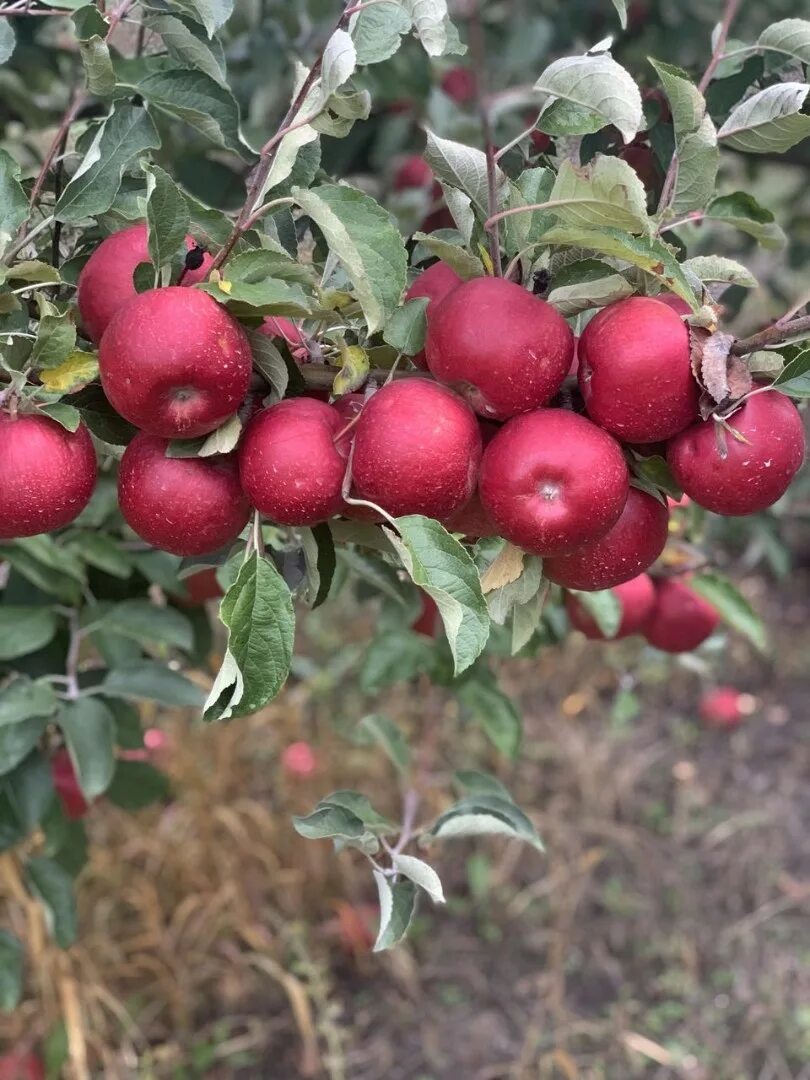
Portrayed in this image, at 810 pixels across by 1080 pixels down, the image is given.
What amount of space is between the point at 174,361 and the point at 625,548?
24 centimetres

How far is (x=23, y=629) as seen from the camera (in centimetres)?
95

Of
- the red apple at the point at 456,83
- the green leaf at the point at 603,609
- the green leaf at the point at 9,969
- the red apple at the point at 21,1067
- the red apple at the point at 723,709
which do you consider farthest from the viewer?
Result: the red apple at the point at 723,709

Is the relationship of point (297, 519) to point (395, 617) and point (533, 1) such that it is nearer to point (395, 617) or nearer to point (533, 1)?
point (395, 617)

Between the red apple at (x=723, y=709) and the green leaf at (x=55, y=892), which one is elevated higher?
the green leaf at (x=55, y=892)

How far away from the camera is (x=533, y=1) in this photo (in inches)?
63.2

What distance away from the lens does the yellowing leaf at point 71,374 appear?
0.52m

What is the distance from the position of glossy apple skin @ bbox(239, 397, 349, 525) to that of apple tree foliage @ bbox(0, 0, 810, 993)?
19mm

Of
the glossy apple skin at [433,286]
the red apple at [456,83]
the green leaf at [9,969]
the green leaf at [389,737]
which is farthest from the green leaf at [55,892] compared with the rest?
the red apple at [456,83]

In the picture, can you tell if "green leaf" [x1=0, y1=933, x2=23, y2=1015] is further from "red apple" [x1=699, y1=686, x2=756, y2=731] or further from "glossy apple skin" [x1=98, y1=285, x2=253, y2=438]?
"red apple" [x1=699, y1=686, x2=756, y2=731]

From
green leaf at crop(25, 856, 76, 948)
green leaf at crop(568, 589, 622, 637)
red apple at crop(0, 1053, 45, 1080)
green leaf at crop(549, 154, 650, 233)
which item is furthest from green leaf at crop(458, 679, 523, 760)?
red apple at crop(0, 1053, 45, 1080)

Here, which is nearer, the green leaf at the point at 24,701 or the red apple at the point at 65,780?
the green leaf at the point at 24,701

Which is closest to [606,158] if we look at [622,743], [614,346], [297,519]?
[614,346]

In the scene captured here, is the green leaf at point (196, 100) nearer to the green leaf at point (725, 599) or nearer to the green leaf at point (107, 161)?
the green leaf at point (107, 161)

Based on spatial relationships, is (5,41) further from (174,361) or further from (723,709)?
(723,709)
